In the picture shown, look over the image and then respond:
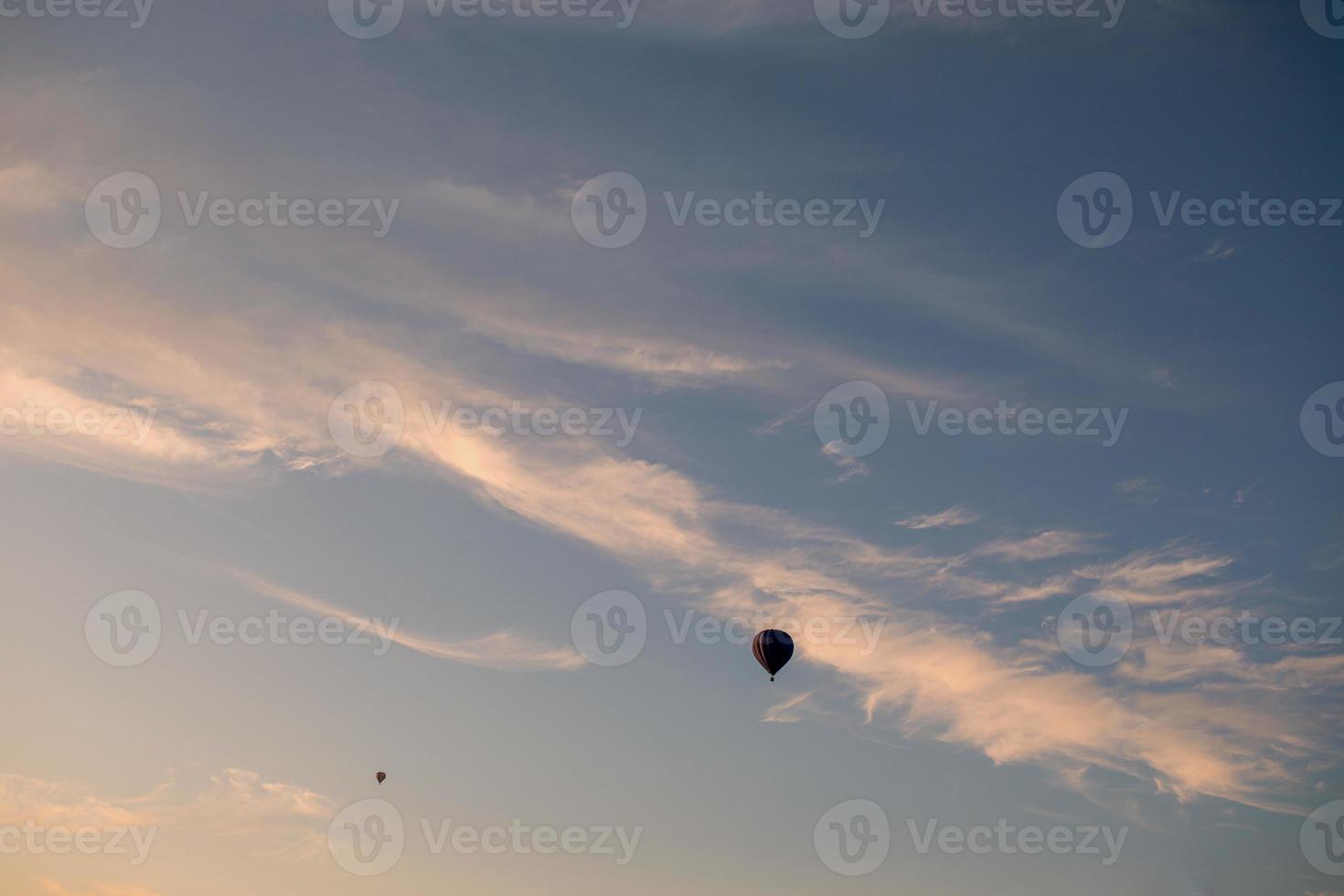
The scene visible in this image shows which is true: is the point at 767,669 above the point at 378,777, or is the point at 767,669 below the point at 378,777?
above

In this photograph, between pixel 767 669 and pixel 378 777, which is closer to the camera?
pixel 767 669
